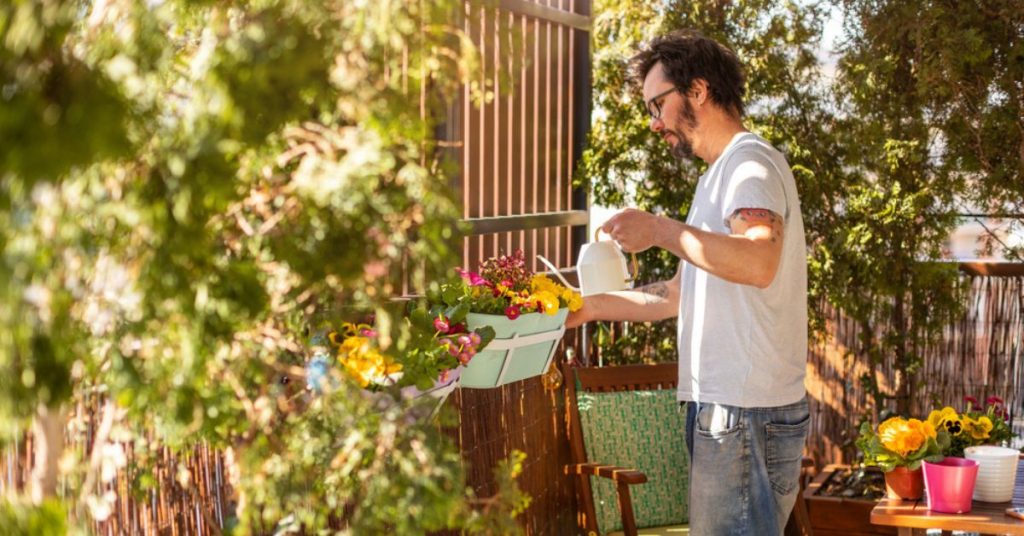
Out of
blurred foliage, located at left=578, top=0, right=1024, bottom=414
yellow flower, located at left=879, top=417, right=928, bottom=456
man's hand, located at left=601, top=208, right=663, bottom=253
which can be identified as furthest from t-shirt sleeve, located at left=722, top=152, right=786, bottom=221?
blurred foliage, located at left=578, top=0, right=1024, bottom=414

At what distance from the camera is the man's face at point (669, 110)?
2455mm

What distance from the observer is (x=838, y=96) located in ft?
12.7

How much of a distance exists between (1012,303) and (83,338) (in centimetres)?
389

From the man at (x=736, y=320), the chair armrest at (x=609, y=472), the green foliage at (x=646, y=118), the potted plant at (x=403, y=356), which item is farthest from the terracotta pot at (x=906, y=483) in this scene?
the green foliage at (x=646, y=118)

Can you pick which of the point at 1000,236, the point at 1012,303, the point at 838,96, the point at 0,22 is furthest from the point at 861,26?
the point at 0,22

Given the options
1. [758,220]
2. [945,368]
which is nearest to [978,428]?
[758,220]

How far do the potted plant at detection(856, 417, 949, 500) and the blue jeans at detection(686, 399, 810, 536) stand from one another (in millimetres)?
445

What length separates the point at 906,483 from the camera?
106 inches

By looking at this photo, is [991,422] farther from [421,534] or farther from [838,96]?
[421,534]

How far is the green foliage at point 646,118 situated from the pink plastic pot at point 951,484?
140 centimetres

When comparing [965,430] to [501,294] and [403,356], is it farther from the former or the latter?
[403,356]

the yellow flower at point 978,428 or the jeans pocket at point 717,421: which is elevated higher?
the jeans pocket at point 717,421

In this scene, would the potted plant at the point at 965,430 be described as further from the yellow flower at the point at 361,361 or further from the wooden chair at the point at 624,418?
the yellow flower at the point at 361,361

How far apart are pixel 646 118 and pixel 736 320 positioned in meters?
1.65
